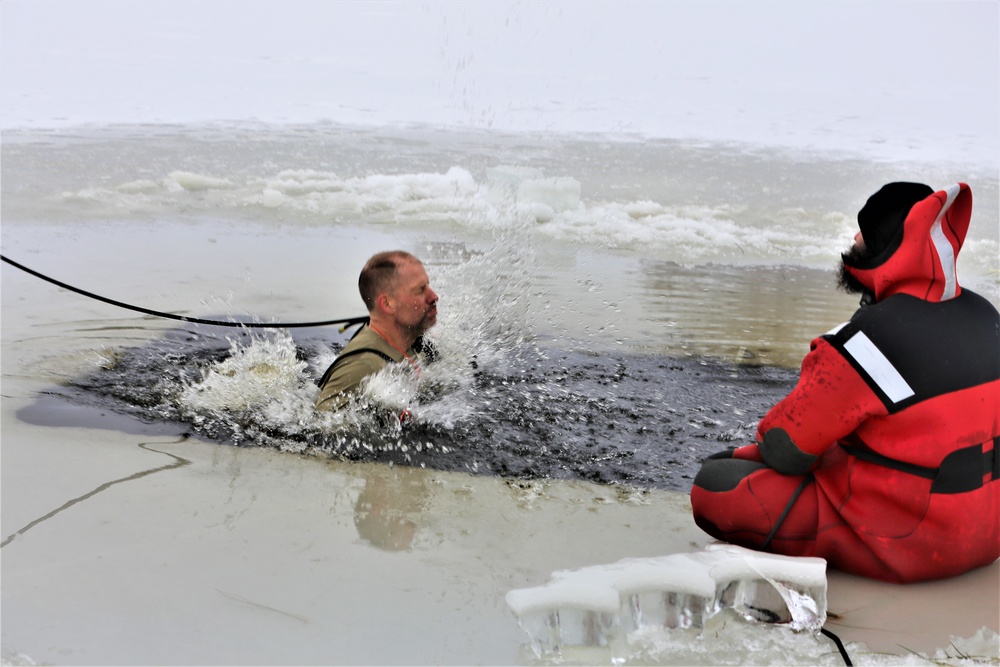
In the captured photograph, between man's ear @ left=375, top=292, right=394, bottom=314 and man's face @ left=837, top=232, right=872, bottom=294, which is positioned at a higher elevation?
man's face @ left=837, top=232, right=872, bottom=294

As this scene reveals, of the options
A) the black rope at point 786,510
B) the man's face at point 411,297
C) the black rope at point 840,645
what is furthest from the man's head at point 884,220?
the man's face at point 411,297

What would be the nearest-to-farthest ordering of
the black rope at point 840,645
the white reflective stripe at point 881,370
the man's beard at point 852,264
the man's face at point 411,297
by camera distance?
the black rope at point 840,645 → the white reflective stripe at point 881,370 → the man's beard at point 852,264 → the man's face at point 411,297

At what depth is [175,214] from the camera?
28.1ft

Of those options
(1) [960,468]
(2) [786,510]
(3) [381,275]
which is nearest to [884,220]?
(1) [960,468]

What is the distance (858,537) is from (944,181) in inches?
407

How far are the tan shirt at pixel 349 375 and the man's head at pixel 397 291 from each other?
191 mm

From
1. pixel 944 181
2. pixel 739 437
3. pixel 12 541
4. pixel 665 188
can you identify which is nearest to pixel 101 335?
pixel 12 541

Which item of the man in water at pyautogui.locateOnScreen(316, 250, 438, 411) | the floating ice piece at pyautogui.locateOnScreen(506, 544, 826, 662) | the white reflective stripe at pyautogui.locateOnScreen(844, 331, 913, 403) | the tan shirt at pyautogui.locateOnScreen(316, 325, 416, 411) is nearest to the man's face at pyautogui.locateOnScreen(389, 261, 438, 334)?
the man in water at pyautogui.locateOnScreen(316, 250, 438, 411)

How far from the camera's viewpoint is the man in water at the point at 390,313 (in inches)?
162

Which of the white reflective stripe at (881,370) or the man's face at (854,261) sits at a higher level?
the man's face at (854,261)

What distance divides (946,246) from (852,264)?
29 centimetres

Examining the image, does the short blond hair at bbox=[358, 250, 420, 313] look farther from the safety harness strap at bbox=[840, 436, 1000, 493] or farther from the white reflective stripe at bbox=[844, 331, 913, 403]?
the safety harness strap at bbox=[840, 436, 1000, 493]

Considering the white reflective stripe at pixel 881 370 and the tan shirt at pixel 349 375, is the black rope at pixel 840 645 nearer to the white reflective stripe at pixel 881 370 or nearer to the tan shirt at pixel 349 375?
the white reflective stripe at pixel 881 370

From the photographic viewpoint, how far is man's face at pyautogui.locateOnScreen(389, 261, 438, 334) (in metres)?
4.25
